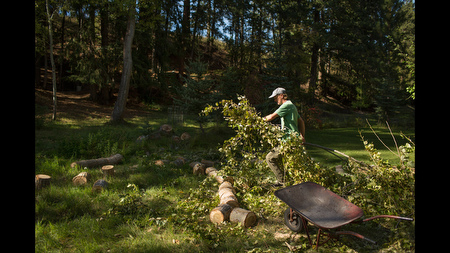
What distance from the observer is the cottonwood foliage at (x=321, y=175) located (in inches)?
152

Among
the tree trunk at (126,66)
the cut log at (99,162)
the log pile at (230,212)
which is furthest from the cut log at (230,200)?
the tree trunk at (126,66)

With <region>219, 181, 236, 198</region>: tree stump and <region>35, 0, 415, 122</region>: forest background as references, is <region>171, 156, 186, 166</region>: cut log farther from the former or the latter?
<region>35, 0, 415, 122</region>: forest background

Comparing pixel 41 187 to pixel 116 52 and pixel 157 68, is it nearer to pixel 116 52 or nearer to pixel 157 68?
pixel 116 52

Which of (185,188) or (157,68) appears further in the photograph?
(157,68)

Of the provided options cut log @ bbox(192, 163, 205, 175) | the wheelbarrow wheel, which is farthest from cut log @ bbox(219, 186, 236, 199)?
cut log @ bbox(192, 163, 205, 175)

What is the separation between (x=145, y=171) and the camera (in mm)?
6453

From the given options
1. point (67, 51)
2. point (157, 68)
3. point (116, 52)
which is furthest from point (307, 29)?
→ point (67, 51)

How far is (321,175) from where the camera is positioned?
15.7 feet

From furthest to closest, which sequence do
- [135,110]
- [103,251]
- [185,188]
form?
[135,110] < [185,188] < [103,251]

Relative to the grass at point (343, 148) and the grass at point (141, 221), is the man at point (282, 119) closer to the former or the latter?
the grass at point (141, 221)

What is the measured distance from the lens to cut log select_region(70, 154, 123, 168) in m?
6.39

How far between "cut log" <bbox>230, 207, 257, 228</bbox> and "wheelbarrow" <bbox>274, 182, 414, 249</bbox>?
0.48m
